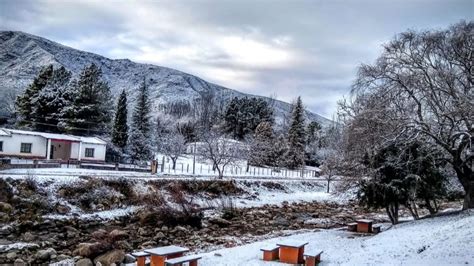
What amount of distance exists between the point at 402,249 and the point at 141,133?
4021 centimetres

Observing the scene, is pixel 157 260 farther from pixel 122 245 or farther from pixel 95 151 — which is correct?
pixel 95 151

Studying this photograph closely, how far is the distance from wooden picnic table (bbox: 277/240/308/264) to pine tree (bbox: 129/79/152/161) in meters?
37.1

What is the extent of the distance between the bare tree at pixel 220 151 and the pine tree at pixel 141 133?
23.2 ft

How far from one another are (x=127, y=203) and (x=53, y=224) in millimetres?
6474

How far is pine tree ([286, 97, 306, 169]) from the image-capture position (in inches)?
2443

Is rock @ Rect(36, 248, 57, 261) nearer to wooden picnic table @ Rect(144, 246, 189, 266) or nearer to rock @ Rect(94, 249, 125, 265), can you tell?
rock @ Rect(94, 249, 125, 265)

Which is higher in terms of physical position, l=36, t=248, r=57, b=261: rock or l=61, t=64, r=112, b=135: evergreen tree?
l=61, t=64, r=112, b=135: evergreen tree

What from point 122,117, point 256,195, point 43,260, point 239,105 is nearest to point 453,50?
point 43,260

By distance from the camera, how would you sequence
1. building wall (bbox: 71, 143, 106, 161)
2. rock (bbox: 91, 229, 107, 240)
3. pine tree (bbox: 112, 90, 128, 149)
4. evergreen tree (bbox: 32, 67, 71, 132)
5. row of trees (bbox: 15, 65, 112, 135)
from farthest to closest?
1. pine tree (bbox: 112, 90, 128, 149)
2. evergreen tree (bbox: 32, 67, 71, 132)
3. row of trees (bbox: 15, 65, 112, 135)
4. building wall (bbox: 71, 143, 106, 161)
5. rock (bbox: 91, 229, 107, 240)

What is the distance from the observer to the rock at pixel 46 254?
14.0 m

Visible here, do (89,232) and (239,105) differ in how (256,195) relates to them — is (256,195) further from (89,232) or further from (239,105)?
(239,105)

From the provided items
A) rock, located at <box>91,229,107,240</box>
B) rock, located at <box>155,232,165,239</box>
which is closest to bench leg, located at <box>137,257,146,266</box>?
rock, located at <box>91,229,107,240</box>

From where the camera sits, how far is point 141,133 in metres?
48.5

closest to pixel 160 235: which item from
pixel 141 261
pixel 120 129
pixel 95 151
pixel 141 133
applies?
pixel 141 261
